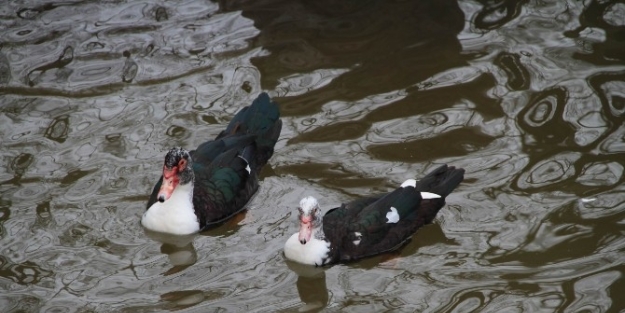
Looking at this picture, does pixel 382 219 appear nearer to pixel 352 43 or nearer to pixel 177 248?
Answer: pixel 177 248

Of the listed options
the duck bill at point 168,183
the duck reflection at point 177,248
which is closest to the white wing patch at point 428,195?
the duck reflection at point 177,248

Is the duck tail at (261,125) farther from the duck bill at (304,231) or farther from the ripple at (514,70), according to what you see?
the ripple at (514,70)

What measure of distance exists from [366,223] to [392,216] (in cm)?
21

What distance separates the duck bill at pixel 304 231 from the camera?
7.48 metres

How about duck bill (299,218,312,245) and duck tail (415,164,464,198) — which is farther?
duck tail (415,164,464,198)

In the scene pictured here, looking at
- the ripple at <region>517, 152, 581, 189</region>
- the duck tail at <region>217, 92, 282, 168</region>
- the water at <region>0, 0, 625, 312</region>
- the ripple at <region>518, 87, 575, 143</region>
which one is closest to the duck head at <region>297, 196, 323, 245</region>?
the water at <region>0, 0, 625, 312</region>

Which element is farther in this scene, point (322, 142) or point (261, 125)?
point (322, 142)

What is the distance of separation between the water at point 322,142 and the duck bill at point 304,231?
33 centimetres

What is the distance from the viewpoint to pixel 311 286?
7590 mm

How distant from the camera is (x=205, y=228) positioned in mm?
8336

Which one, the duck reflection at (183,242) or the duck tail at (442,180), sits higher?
the duck tail at (442,180)

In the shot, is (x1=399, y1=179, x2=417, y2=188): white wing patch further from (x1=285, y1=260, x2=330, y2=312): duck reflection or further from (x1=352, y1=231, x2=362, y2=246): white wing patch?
(x1=285, y1=260, x2=330, y2=312): duck reflection

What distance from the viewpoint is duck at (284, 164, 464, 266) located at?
760 cm

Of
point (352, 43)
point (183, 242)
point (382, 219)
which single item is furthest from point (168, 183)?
point (352, 43)
